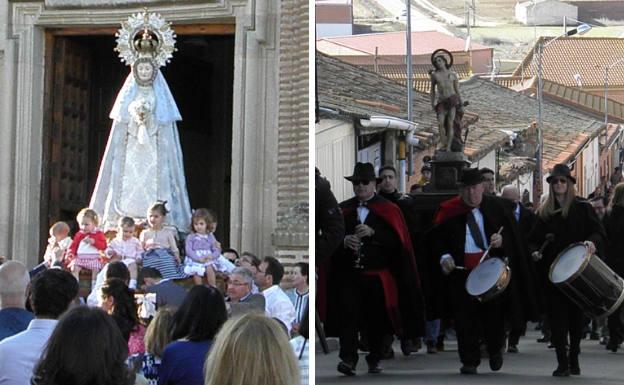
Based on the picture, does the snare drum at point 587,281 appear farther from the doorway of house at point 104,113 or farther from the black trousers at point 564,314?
the doorway of house at point 104,113

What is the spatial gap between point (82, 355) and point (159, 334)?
1.49 m

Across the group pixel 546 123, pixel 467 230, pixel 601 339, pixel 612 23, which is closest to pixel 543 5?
pixel 612 23

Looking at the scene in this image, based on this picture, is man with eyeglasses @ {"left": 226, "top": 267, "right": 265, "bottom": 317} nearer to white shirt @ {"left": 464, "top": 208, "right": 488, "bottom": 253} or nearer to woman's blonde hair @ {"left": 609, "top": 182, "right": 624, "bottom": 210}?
white shirt @ {"left": 464, "top": 208, "right": 488, "bottom": 253}

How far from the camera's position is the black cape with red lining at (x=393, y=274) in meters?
8.01

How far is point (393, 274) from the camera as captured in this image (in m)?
8.16

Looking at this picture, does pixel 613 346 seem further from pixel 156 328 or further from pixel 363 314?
pixel 156 328

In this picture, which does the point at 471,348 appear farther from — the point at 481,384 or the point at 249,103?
the point at 249,103

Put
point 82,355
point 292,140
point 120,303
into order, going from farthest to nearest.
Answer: point 292,140, point 120,303, point 82,355

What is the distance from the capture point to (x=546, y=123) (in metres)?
7.60

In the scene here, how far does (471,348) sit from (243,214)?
5.70 m

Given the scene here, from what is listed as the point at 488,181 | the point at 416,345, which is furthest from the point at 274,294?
the point at 488,181

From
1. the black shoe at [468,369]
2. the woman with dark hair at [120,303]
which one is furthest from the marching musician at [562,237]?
the woman with dark hair at [120,303]

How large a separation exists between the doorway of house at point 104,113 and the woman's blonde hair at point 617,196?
5236 millimetres

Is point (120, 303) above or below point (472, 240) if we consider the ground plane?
below
